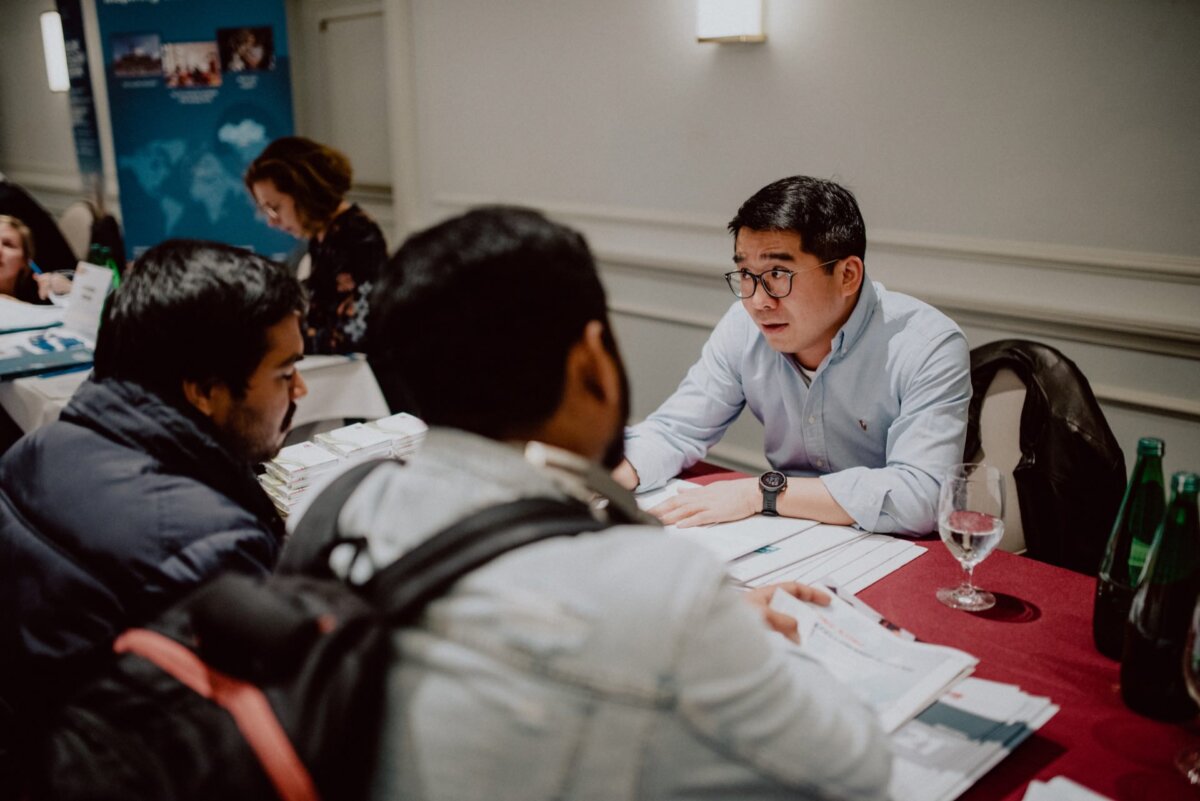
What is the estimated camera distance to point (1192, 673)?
92cm

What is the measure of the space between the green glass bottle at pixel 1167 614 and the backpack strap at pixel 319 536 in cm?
90

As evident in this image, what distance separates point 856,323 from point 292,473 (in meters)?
1.16

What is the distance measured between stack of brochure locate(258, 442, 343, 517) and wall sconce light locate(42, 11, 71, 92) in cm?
541

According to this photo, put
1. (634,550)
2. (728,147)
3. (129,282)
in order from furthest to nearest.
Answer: (728,147) < (129,282) < (634,550)

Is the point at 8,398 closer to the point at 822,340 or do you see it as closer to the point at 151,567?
the point at 151,567

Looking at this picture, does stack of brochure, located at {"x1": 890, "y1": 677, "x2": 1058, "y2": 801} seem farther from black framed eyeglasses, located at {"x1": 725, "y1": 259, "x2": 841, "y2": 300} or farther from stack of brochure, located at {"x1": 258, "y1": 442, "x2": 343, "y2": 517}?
stack of brochure, located at {"x1": 258, "y1": 442, "x2": 343, "y2": 517}

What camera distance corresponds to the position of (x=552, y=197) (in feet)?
12.9

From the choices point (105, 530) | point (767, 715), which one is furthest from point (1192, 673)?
point (105, 530)

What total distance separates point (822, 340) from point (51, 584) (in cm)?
146

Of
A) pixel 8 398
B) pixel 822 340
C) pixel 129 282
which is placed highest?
pixel 129 282

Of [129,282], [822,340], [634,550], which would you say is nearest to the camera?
[634,550]

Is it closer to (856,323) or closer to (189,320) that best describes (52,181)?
(189,320)

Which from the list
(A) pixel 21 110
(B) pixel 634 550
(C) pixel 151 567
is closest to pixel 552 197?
(C) pixel 151 567

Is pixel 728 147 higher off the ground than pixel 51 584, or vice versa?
pixel 728 147
